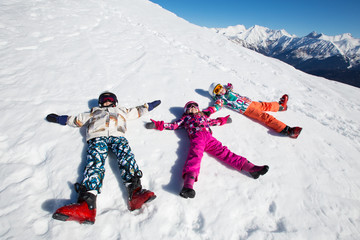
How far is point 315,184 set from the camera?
336 centimetres

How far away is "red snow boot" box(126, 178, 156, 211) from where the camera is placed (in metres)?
2.55

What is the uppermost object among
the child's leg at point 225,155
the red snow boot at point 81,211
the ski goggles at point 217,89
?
the ski goggles at point 217,89

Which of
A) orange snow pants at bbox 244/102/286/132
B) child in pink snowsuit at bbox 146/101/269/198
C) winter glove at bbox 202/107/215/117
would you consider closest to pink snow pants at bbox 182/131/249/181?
child in pink snowsuit at bbox 146/101/269/198

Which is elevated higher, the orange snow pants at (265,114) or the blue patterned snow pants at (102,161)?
the orange snow pants at (265,114)

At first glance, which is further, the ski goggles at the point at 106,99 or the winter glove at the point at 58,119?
the ski goggles at the point at 106,99

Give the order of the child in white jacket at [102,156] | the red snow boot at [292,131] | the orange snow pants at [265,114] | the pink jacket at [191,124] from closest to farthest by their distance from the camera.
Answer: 1. the child in white jacket at [102,156]
2. the pink jacket at [191,124]
3. the red snow boot at [292,131]
4. the orange snow pants at [265,114]

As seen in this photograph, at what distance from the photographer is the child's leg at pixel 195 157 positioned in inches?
119

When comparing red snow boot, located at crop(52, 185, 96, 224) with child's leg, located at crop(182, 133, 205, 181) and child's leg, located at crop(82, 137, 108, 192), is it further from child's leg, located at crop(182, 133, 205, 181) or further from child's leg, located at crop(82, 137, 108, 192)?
child's leg, located at crop(182, 133, 205, 181)

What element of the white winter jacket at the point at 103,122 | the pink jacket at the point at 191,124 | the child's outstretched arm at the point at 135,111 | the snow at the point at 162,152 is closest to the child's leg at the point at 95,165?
the white winter jacket at the point at 103,122

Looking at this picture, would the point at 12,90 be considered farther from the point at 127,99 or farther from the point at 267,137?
the point at 267,137

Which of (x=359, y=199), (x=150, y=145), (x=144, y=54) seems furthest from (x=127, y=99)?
(x=359, y=199)

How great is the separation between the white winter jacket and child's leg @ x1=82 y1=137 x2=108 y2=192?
6.4 inches

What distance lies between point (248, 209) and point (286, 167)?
148 centimetres

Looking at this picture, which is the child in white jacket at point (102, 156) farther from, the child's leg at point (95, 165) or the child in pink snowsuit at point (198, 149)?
the child in pink snowsuit at point (198, 149)
